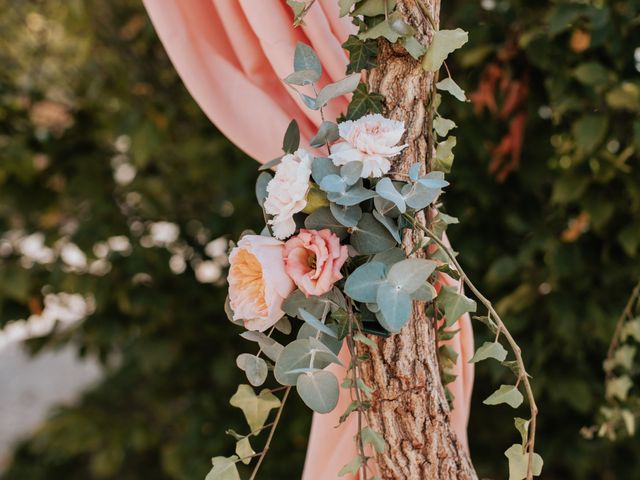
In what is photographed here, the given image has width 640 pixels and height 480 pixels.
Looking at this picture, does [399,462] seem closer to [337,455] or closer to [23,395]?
[337,455]

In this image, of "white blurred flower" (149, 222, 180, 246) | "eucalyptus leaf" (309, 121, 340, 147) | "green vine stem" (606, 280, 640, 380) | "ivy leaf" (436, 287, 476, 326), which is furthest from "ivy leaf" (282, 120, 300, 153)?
"white blurred flower" (149, 222, 180, 246)

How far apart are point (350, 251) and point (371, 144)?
4.8 inches

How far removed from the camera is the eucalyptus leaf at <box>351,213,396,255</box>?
0.78m

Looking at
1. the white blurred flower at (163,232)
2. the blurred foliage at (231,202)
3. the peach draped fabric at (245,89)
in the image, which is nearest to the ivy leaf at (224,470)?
the peach draped fabric at (245,89)

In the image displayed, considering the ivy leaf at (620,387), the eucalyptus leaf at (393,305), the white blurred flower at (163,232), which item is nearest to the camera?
the eucalyptus leaf at (393,305)

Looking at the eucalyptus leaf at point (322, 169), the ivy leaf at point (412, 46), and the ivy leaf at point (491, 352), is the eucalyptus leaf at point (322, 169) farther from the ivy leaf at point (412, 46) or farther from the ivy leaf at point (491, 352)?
the ivy leaf at point (491, 352)

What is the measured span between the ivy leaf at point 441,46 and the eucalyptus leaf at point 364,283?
22cm

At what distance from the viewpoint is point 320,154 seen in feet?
3.11

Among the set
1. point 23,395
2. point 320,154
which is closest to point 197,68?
point 320,154

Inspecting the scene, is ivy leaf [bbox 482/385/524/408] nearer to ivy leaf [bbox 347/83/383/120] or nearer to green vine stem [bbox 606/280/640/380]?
ivy leaf [bbox 347/83/383/120]

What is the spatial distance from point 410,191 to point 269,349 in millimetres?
234

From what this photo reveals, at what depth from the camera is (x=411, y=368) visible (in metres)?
0.85

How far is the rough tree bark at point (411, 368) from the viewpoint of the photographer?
816 mm

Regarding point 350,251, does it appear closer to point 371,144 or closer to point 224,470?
point 371,144
